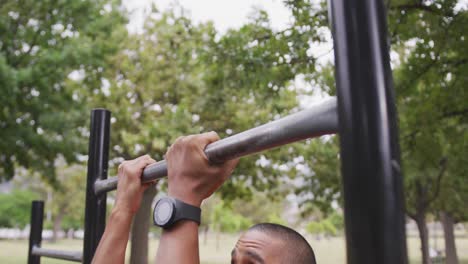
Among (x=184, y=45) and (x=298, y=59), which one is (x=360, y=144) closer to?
(x=298, y=59)

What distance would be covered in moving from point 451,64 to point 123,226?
5.35 meters

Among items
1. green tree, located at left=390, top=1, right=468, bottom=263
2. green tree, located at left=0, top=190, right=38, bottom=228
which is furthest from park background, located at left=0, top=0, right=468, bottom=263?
green tree, located at left=0, top=190, right=38, bottom=228

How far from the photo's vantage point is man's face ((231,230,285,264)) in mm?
632

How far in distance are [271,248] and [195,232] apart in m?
0.13

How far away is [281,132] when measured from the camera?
62 centimetres

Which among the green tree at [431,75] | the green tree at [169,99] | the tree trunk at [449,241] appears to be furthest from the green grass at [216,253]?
the green tree at [169,99]

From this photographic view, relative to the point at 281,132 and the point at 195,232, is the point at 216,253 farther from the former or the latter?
the point at 281,132

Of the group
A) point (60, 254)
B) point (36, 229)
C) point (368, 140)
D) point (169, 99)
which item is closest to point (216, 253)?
point (169, 99)

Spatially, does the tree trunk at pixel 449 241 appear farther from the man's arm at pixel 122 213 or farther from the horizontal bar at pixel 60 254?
the man's arm at pixel 122 213

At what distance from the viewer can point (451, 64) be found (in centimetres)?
543

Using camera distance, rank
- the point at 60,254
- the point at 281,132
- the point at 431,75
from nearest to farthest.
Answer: the point at 281,132
the point at 60,254
the point at 431,75

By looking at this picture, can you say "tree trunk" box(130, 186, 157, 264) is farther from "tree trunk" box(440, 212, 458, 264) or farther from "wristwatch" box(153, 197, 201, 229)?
"wristwatch" box(153, 197, 201, 229)

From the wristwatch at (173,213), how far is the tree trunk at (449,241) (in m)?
15.9

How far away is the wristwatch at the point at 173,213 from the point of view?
701mm
